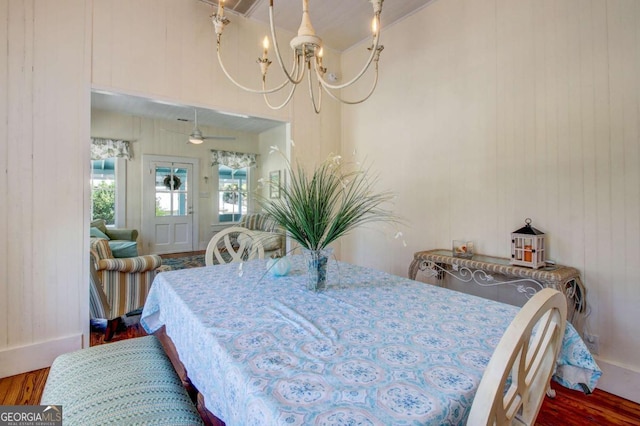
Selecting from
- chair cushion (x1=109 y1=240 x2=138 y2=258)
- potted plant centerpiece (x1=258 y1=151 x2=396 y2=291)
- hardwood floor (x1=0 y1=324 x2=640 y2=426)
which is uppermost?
potted plant centerpiece (x1=258 y1=151 x2=396 y2=291)

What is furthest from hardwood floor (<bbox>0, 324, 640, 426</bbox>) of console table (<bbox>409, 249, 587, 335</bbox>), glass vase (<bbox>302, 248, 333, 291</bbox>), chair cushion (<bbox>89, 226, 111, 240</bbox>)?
chair cushion (<bbox>89, 226, 111, 240</bbox>)

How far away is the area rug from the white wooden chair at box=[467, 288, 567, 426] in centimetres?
494

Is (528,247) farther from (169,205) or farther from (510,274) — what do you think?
(169,205)

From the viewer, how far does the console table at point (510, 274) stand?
1.82m

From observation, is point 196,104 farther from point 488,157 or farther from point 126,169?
point 126,169

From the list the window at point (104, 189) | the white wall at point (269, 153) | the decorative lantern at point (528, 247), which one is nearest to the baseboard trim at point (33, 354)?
the decorative lantern at point (528, 247)

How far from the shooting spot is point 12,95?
6.44ft

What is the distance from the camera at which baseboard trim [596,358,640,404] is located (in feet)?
5.74

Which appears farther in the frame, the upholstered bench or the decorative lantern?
the decorative lantern

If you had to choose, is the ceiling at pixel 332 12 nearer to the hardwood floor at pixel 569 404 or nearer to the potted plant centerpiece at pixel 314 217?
the potted plant centerpiece at pixel 314 217

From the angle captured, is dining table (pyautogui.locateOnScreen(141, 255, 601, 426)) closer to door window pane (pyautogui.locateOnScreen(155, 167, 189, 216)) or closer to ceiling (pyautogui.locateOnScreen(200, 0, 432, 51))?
ceiling (pyautogui.locateOnScreen(200, 0, 432, 51))

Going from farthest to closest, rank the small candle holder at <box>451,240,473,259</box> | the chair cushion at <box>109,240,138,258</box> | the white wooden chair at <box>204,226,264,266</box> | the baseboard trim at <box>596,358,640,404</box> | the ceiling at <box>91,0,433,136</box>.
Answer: the chair cushion at <box>109,240,138,258</box>
the ceiling at <box>91,0,433,136</box>
the small candle holder at <box>451,240,473,259</box>
the white wooden chair at <box>204,226,264,266</box>
the baseboard trim at <box>596,358,640,404</box>

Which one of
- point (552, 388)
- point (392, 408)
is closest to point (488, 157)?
point (552, 388)

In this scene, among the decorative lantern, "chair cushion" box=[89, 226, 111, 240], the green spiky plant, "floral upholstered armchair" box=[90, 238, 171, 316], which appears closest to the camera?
the green spiky plant
